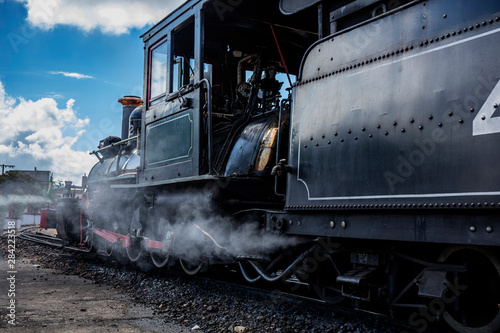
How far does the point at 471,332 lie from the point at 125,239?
5.43 meters

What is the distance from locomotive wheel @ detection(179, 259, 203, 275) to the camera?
19.4ft

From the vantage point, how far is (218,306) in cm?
465

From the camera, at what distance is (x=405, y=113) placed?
2.80m

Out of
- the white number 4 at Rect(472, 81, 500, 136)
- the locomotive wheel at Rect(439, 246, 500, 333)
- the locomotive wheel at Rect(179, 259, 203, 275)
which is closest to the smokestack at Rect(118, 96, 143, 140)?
the locomotive wheel at Rect(179, 259, 203, 275)

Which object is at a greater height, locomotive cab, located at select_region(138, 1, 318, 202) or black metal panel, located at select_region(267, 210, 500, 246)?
locomotive cab, located at select_region(138, 1, 318, 202)

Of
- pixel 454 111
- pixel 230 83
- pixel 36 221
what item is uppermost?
pixel 230 83

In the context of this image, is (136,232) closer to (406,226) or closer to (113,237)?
(113,237)

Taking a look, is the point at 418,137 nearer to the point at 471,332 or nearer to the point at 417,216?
the point at 417,216

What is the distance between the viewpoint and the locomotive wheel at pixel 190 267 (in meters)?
5.90

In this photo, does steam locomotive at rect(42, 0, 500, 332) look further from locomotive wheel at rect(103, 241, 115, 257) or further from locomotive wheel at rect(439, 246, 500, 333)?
locomotive wheel at rect(103, 241, 115, 257)

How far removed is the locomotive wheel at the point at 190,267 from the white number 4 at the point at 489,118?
160 inches

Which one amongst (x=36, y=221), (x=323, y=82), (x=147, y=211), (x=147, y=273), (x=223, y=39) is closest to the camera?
(x=323, y=82)

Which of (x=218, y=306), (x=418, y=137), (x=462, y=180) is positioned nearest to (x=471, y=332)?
(x=462, y=180)

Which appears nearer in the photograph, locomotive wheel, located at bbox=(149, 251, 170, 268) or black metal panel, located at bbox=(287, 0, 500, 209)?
black metal panel, located at bbox=(287, 0, 500, 209)
